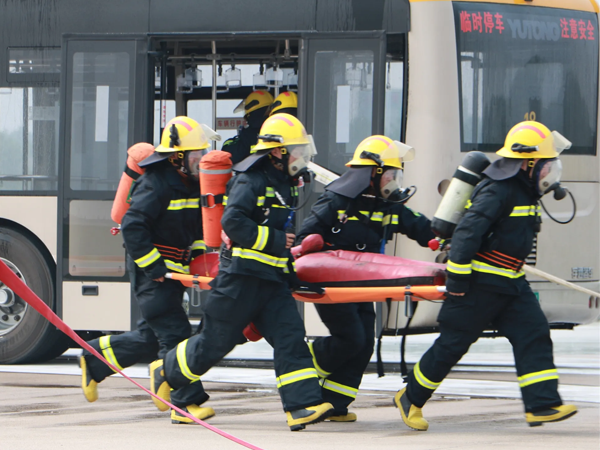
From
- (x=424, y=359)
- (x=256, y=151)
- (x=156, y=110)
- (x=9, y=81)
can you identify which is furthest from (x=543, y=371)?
(x=9, y=81)

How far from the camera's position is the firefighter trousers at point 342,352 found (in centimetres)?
666

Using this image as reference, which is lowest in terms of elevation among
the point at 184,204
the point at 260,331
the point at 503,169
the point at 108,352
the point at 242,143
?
the point at 108,352

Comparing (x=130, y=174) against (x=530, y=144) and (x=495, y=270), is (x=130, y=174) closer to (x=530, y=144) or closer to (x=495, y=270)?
(x=495, y=270)

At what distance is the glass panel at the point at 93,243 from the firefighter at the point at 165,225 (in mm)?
2458

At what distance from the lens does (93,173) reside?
30.9 ft

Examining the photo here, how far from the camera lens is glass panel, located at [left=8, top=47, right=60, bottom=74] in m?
9.69

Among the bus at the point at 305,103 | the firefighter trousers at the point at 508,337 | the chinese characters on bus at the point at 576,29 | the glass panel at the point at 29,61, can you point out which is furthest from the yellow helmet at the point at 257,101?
the firefighter trousers at the point at 508,337

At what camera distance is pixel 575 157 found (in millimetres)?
9406

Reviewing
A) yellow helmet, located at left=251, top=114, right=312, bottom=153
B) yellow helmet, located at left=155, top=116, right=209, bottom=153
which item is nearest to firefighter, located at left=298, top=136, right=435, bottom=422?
yellow helmet, located at left=251, top=114, right=312, bottom=153

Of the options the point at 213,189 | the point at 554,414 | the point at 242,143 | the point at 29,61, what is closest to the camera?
the point at 554,414

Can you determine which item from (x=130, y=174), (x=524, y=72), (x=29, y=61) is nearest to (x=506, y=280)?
(x=130, y=174)

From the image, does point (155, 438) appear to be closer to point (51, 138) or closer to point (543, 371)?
point (543, 371)

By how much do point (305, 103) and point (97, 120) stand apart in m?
1.81

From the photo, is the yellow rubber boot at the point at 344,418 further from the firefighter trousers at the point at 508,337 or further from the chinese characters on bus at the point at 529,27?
the chinese characters on bus at the point at 529,27
